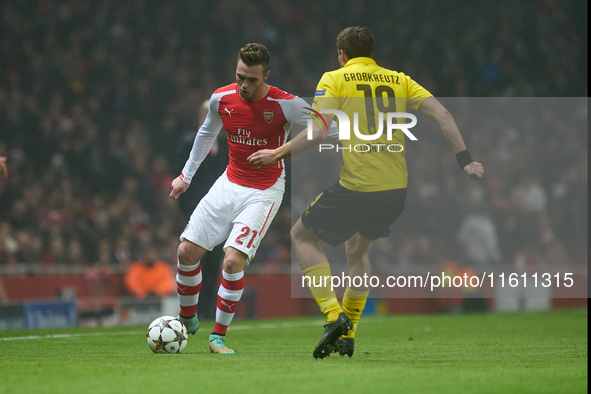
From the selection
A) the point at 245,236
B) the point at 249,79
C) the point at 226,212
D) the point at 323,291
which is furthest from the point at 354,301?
the point at 249,79

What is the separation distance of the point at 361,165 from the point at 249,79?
98 centimetres

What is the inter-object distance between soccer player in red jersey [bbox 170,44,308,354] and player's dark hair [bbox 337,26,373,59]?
505 mm

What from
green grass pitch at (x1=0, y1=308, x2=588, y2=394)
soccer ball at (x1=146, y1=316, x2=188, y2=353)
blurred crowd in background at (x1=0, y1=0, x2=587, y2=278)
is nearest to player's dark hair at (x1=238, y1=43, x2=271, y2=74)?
soccer ball at (x1=146, y1=316, x2=188, y2=353)

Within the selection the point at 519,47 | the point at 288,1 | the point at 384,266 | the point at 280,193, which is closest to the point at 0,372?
the point at 280,193

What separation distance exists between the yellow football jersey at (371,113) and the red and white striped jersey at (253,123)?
0.41 metres

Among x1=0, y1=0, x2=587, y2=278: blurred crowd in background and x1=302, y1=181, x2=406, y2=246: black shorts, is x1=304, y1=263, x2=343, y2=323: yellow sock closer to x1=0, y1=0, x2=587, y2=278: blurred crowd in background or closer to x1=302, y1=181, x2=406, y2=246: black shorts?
x1=302, y1=181, x2=406, y2=246: black shorts

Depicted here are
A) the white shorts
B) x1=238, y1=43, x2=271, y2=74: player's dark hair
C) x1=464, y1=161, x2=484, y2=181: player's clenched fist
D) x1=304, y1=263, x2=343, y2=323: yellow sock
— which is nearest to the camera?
x1=464, y1=161, x2=484, y2=181: player's clenched fist

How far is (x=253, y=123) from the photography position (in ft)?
19.2

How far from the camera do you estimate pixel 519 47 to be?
2075cm

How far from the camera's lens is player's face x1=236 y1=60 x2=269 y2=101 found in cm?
561

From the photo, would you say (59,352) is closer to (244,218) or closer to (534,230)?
(244,218)

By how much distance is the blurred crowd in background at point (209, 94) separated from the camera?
12.9 metres

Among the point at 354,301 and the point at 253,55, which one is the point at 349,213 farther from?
the point at 253,55

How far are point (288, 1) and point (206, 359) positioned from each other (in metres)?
15.6
